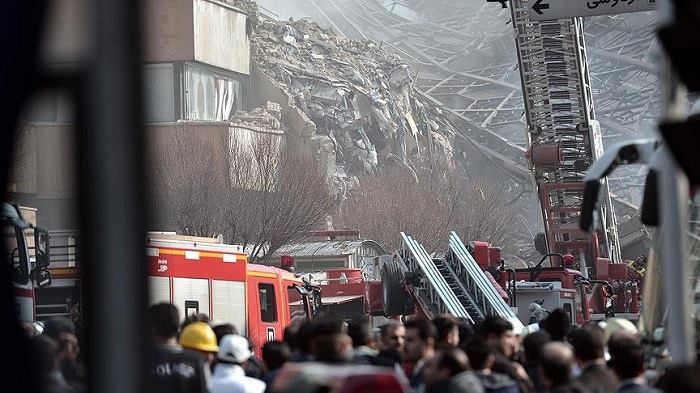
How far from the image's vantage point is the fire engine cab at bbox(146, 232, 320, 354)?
1797 cm

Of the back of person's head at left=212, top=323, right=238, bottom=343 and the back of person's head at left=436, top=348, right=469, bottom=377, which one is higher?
the back of person's head at left=436, top=348, right=469, bottom=377

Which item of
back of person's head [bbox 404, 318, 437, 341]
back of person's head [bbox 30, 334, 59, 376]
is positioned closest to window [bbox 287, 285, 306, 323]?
back of person's head [bbox 404, 318, 437, 341]

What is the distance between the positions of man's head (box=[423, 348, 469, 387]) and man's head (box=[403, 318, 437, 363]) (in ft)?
5.30

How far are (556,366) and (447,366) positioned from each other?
515 millimetres

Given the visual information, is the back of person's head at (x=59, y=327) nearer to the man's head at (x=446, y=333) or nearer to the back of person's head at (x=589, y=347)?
the back of person's head at (x=589, y=347)

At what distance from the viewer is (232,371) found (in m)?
8.67

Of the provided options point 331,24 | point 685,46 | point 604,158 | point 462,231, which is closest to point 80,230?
point 685,46

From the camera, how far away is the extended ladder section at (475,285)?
22.2 meters

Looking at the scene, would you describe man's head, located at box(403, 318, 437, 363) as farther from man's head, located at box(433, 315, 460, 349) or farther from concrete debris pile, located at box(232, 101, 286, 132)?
concrete debris pile, located at box(232, 101, 286, 132)

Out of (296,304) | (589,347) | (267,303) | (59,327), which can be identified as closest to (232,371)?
(589,347)

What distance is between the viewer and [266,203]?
6162cm

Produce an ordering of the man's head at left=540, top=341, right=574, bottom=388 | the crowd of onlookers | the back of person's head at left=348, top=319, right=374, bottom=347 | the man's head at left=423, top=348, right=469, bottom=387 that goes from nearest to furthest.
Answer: the crowd of onlookers
the man's head at left=423, top=348, right=469, bottom=387
the man's head at left=540, top=341, right=574, bottom=388
the back of person's head at left=348, top=319, right=374, bottom=347

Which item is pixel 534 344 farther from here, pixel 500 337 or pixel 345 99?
pixel 345 99

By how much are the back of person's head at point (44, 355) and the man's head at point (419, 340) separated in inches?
208
